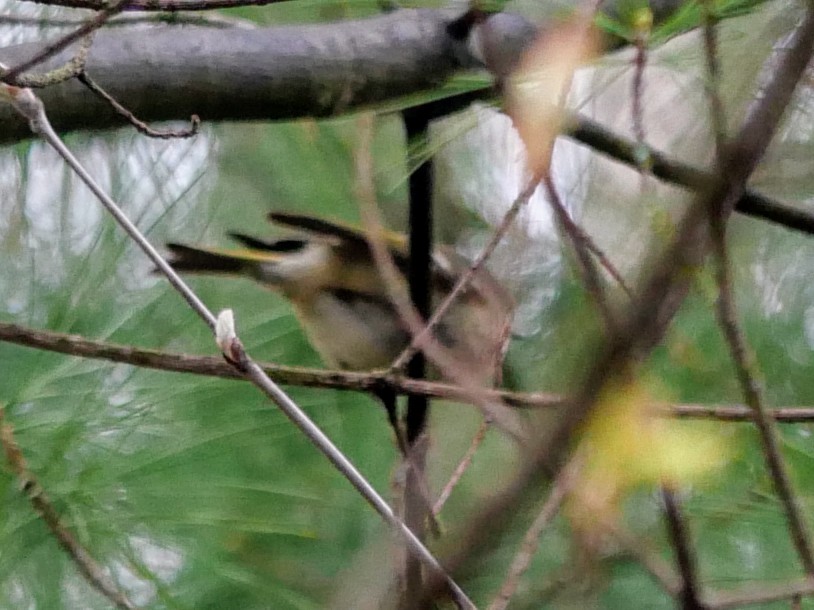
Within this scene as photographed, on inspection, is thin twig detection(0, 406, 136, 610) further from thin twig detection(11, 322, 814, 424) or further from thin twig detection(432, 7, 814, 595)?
thin twig detection(432, 7, 814, 595)

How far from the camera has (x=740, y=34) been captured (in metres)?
0.44

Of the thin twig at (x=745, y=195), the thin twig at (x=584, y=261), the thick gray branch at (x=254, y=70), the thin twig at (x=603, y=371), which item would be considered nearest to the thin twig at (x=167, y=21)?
the thick gray branch at (x=254, y=70)

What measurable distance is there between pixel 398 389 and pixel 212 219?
0.45m

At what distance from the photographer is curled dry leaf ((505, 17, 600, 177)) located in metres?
0.29

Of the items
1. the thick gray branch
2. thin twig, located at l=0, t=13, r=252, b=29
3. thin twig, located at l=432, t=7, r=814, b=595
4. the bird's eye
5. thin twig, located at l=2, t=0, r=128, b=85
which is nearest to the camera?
thin twig, located at l=432, t=7, r=814, b=595

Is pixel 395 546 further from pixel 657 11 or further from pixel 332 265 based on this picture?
pixel 332 265

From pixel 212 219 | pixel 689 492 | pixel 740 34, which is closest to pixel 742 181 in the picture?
pixel 740 34

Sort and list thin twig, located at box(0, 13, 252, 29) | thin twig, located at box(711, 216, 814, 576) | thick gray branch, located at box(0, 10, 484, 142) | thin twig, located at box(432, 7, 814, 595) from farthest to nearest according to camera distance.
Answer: thin twig, located at box(0, 13, 252, 29)
thick gray branch, located at box(0, 10, 484, 142)
thin twig, located at box(711, 216, 814, 576)
thin twig, located at box(432, 7, 814, 595)

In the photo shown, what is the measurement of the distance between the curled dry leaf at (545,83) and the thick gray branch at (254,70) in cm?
10

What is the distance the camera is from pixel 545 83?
16.2 inches

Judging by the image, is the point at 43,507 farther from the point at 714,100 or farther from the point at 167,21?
the point at 714,100

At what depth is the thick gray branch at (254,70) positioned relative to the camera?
553 millimetres

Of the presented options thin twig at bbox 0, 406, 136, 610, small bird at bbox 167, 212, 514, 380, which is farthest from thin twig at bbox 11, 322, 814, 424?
small bird at bbox 167, 212, 514, 380

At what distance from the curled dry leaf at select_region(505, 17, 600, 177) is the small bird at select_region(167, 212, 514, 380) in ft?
0.99
